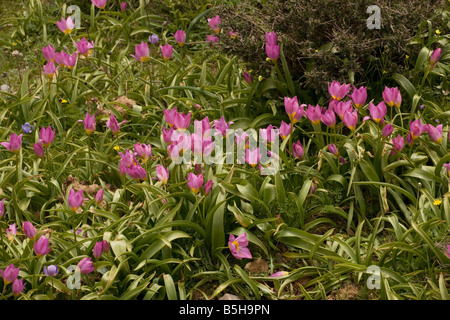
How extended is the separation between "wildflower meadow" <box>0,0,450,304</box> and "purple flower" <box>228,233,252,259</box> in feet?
0.04

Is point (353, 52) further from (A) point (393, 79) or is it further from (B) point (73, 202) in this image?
(B) point (73, 202)

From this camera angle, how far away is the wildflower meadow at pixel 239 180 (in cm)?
290

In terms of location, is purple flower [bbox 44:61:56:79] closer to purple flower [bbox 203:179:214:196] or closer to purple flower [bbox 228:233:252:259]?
purple flower [bbox 203:179:214:196]

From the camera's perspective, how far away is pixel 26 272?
9.64ft

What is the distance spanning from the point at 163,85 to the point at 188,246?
1675 millimetres

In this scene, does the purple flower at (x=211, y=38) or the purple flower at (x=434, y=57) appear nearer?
the purple flower at (x=434, y=57)

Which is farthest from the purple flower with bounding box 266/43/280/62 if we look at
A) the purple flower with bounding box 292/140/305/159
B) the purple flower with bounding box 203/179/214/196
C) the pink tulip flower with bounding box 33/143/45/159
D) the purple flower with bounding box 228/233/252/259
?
the pink tulip flower with bounding box 33/143/45/159

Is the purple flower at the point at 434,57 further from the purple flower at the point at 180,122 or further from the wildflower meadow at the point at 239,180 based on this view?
the purple flower at the point at 180,122

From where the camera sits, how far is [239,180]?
3.21m

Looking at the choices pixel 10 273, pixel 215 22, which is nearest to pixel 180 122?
pixel 10 273

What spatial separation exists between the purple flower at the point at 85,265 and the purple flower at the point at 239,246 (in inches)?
24.9

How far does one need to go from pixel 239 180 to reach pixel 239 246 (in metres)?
0.44

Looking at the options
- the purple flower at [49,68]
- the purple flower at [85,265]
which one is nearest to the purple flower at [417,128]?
the purple flower at [85,265]

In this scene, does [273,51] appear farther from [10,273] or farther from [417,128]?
[10,273]
